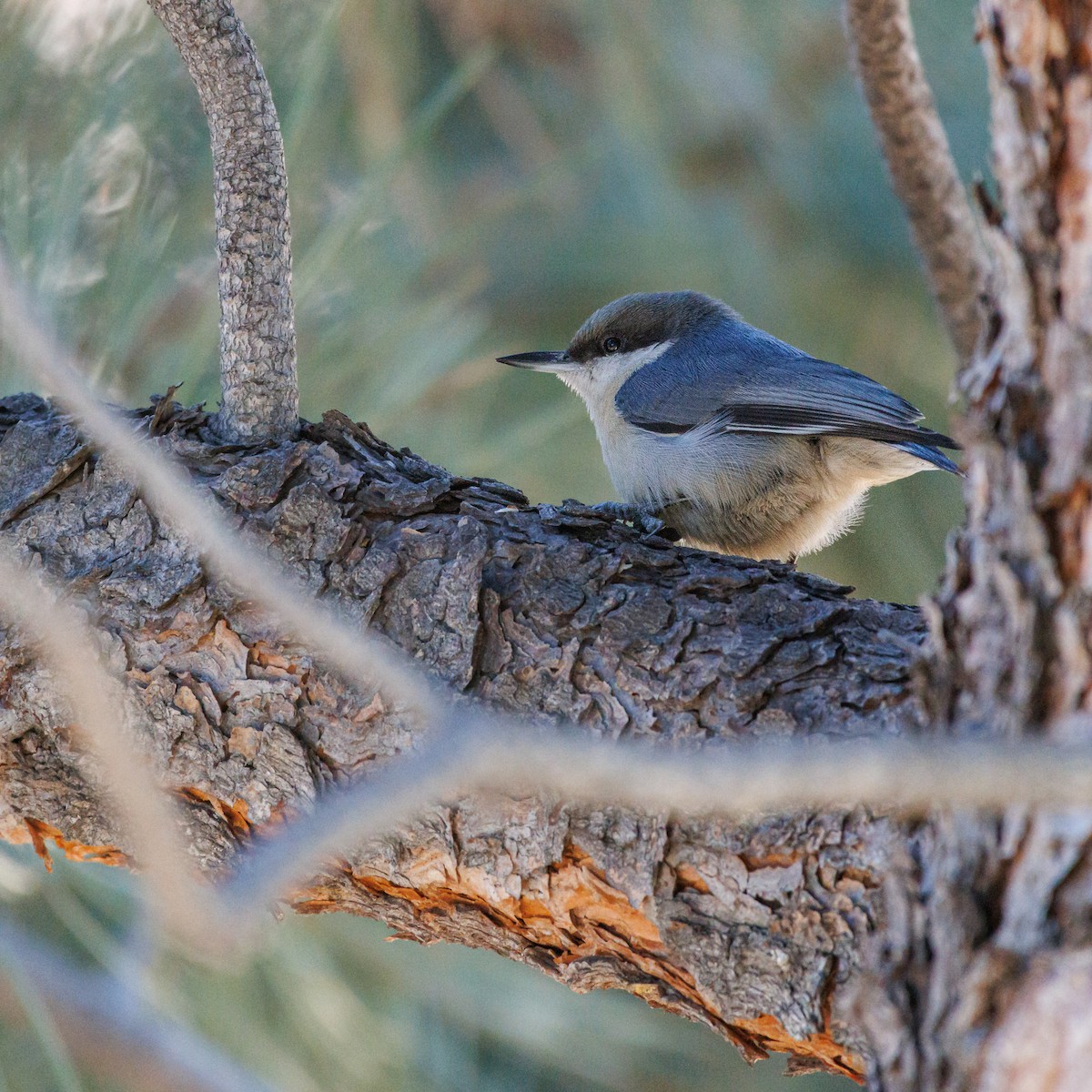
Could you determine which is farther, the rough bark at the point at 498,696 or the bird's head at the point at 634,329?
the bird's head at the point at 634,329

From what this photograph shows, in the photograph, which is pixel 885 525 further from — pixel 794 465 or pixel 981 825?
pixel 981 825

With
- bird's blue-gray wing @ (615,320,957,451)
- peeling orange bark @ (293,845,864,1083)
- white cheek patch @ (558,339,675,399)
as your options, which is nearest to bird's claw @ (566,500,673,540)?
bird's blue-gray wing @ (615,320,957,451)

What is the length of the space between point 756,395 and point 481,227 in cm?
73

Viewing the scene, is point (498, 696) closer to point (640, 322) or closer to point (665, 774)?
point (665, 774)

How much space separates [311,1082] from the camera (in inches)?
86.0

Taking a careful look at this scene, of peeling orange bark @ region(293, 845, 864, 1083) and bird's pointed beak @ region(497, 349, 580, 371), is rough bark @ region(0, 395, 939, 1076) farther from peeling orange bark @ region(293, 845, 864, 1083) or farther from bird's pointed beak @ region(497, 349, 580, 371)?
bird's pointed beak @ region(497, 349, 580, 371)

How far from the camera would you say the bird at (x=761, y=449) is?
2.27m

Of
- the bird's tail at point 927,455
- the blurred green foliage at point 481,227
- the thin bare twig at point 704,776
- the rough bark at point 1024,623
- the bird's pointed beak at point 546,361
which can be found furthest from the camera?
the bird's pointed beak at point 546,361

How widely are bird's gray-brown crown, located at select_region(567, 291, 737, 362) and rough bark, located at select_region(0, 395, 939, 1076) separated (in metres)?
1.33

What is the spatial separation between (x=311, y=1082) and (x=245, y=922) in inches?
67.0

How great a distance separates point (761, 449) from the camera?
7.65 ft

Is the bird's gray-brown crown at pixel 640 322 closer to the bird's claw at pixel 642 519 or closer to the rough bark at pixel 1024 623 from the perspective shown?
the bird's claw at pixel 642 519

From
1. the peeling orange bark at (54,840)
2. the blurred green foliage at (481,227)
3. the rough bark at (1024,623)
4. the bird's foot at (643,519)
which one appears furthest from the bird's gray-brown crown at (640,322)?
the rough bark at (1024,623)

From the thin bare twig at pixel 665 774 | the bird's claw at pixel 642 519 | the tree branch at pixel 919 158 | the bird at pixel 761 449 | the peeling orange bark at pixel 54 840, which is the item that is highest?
the tree branch at pixel 919 158
